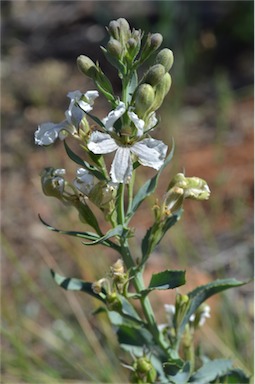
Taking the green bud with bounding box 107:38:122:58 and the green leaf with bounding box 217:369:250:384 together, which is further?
the green leaf with bounding box 217:369:250:384

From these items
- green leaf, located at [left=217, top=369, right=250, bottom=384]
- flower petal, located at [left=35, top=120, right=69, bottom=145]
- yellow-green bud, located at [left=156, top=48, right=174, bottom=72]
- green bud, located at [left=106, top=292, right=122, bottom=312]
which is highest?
yellow-green bud, located at [left=156, top=48, right=174, bottom=72]

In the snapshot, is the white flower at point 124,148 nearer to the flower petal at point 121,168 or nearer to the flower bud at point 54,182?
the flower petal at point 121,168

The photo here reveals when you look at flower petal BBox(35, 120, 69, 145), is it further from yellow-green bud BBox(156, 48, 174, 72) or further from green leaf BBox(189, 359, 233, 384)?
green leaf BBox(189, 359, 233, 384)

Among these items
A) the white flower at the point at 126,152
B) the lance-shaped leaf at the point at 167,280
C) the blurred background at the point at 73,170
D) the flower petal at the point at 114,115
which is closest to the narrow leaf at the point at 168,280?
the lance-shaped leaf at the point at 167,280

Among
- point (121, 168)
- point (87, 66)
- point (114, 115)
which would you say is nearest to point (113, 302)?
point (121, 168)

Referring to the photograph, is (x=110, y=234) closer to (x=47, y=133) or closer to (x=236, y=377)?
(x=47, y=133)

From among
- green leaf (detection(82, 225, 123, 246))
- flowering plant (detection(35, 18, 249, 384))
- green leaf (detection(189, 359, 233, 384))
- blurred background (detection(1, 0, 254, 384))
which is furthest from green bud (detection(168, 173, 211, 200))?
blurred background (detection(1, 0, 254, 384))
